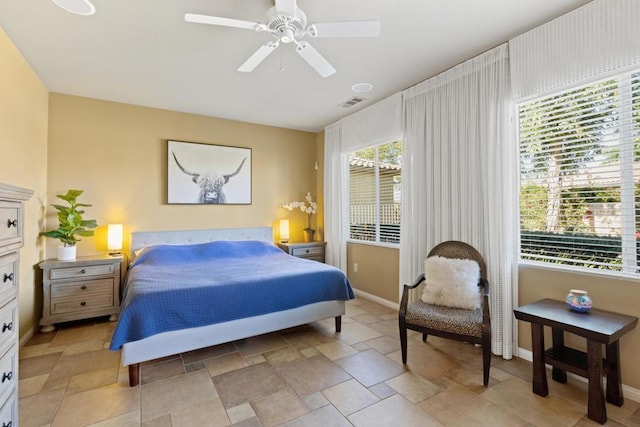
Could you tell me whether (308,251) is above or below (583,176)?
below

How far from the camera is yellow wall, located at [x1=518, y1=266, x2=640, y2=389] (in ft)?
6.63

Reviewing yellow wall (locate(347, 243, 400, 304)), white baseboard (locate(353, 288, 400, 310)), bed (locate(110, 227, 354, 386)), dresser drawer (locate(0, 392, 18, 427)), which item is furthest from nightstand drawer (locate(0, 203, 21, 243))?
white baseboard (locate(353, 288, 400, 310))

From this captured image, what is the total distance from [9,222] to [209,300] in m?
1.46

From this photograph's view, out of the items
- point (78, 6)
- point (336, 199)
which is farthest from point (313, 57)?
point (336, 199)

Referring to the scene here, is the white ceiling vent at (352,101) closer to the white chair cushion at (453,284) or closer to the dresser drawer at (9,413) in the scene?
the white chair cushion at (453,284)

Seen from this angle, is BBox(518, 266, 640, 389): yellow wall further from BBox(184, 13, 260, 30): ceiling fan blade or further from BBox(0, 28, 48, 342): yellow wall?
BBox(0, 28, 48, 342): yellow wall

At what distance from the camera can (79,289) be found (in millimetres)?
3365

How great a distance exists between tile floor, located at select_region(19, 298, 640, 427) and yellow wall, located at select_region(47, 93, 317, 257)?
66.0 inches

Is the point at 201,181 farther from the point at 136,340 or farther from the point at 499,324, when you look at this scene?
the point at 499,324

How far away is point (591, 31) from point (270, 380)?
339 centimetres

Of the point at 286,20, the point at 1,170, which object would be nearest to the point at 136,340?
the point at 1,170

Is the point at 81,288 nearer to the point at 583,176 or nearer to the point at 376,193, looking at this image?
the point at 376,193

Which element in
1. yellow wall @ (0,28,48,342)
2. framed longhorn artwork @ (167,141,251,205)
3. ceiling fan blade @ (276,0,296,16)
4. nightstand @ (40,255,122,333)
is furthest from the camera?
framed longhorn artwork @ (167,141,251,205)

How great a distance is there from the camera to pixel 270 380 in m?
2.31
